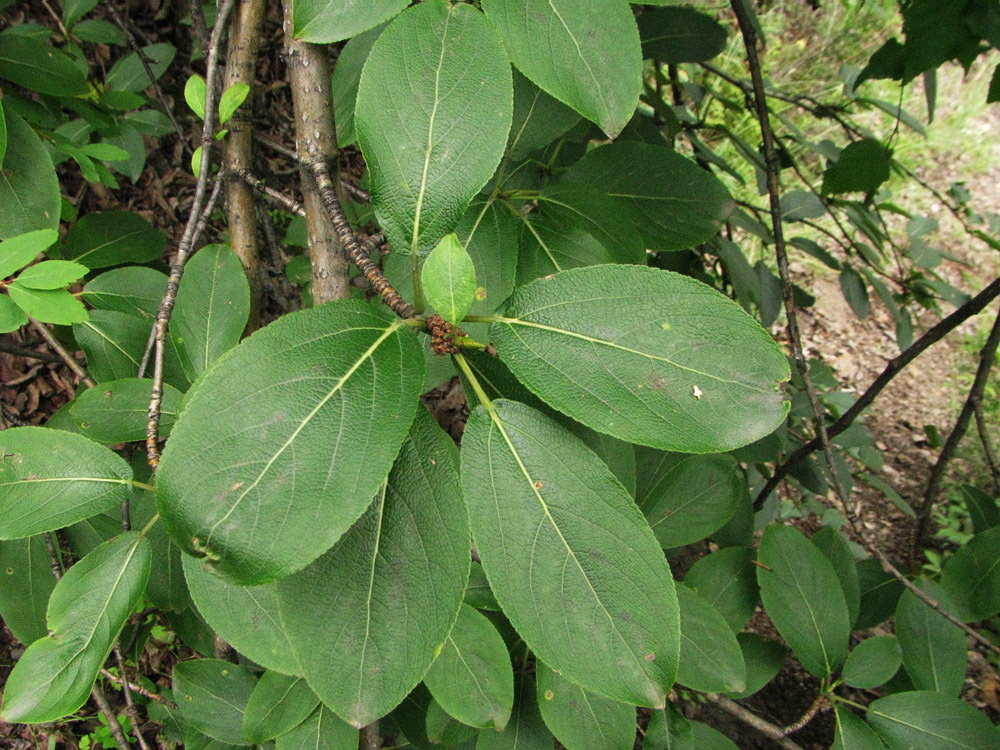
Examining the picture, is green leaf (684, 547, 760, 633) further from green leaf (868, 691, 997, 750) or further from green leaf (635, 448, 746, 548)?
green leaf (868, 691, 997, 750)

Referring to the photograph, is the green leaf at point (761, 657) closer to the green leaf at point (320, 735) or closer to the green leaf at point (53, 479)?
the green leaf at point (320, 735)

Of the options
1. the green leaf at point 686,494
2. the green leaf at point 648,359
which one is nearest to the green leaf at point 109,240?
the green leaf at point 648,359

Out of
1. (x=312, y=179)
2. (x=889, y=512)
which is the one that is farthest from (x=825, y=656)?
(x=889, y=512)

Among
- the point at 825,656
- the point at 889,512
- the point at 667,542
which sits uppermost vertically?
the point at 667,542

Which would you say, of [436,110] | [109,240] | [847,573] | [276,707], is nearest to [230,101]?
[436,110]

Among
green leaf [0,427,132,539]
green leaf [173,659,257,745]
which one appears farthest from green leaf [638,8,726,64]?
green leaf [173,659,257,745]

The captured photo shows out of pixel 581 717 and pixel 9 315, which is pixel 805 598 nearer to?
pixel 581 717

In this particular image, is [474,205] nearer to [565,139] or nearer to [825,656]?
[565,139]
